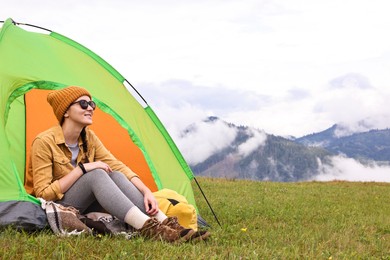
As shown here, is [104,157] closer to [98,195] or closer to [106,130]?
[98,195]

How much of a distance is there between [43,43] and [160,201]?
3.57 metres

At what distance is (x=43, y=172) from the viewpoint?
6.52 m

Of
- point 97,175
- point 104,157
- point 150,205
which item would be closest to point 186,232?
point 150,205

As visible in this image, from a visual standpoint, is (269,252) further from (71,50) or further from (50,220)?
(71,50)

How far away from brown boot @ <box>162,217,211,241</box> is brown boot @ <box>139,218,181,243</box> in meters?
0.09

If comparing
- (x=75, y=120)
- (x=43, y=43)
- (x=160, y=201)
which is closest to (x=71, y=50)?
(x=43, y=43)

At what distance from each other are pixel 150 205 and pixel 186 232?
77 centimetres

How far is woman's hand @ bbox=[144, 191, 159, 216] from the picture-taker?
639 cm

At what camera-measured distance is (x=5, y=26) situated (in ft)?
26.2

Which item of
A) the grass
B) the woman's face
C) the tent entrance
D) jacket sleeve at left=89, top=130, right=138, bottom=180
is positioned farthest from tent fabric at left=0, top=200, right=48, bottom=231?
the tent entrance

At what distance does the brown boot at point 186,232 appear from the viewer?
19.5 feet

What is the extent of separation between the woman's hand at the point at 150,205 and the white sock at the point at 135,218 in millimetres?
261

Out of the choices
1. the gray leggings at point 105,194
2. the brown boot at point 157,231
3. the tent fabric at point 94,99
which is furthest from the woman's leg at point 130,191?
the tent fabric at point 94,99

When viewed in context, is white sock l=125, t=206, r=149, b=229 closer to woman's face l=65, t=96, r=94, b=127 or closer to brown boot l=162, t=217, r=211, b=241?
brown boot l=162, t=217, r=211, b=241
